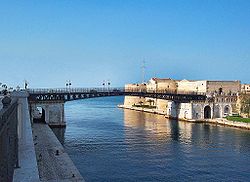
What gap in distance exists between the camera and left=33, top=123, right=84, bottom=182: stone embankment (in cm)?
3476

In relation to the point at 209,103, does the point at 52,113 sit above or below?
below

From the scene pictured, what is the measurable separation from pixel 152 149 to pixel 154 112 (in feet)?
253

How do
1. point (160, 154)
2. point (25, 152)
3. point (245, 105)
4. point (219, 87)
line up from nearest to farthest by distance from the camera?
1. point (25, 152)
2. point (160, 154)
3. point (245, 105)
4. point (219, 87)

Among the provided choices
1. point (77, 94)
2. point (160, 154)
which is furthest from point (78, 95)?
point (160, 154)

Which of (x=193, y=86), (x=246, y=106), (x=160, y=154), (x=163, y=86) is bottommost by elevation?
(x=160, y=154)

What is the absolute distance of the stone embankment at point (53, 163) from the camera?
34.8 metres

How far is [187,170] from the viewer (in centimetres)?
4197

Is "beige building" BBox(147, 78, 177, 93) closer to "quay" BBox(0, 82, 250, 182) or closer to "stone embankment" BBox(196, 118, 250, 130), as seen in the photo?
"quay" BBox(0, 82, 250, 182)

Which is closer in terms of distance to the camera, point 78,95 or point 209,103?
point 78,95

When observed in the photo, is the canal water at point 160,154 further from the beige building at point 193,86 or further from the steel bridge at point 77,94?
the beige building at point 193,86

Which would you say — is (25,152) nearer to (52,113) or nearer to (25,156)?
(25,156)

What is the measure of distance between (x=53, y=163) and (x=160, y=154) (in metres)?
17.2

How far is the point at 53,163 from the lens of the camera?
40344mm

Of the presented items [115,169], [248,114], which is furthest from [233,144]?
[248,114]
